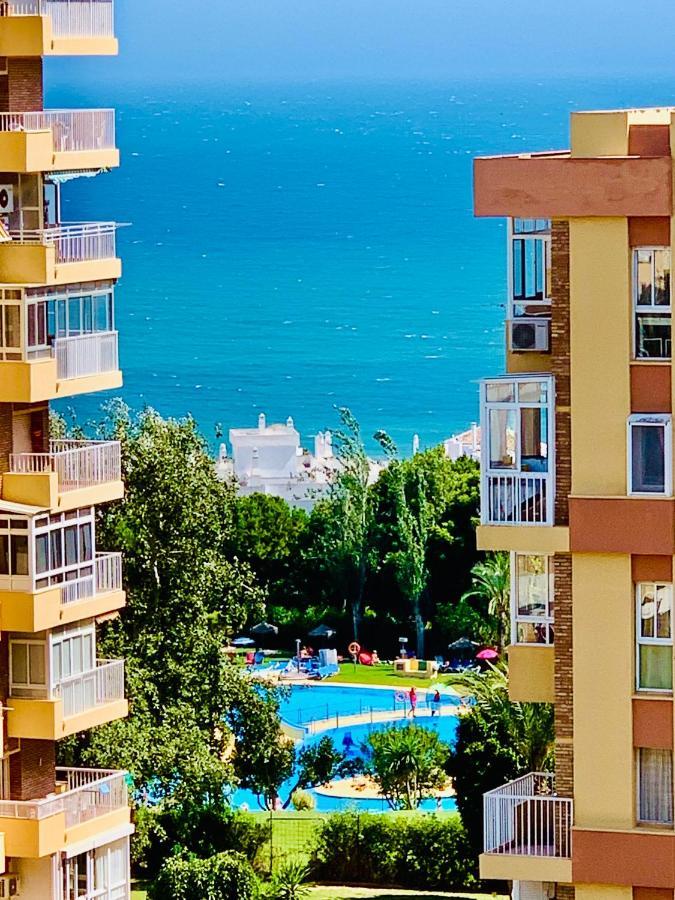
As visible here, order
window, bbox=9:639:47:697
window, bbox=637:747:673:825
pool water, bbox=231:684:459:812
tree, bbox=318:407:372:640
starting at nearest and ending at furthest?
window, bbox=637:747:673:825
window, bbox=9:639:47:697
pool water, bbox=231:684:459:812
tree, bbox=318:407:372:640

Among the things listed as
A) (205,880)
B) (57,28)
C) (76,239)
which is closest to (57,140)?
(76,239)

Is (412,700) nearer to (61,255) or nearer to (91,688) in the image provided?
(91,688)

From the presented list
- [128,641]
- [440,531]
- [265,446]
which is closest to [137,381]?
[265,446]

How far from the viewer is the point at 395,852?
3572 centimetres

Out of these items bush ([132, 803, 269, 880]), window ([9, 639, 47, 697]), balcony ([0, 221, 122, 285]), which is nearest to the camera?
balcony ([0, 221, 122, 285])

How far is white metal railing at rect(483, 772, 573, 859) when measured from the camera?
58.3ft

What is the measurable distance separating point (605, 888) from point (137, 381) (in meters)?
119

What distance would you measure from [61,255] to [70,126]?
3.63ft

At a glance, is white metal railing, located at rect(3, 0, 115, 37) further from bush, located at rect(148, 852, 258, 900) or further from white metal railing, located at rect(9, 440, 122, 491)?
bush, located at rect(148, 852, 258, 900)

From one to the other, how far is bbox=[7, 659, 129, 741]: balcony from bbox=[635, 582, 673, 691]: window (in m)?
→ 6.96

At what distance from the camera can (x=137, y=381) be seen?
136m

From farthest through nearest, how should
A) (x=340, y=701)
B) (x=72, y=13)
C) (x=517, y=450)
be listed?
(x=340, y=701)
(x=72, y=13)
(x=517, y=450)

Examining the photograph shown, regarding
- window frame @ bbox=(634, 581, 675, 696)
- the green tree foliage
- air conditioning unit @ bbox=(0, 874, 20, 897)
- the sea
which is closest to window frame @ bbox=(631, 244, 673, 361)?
window frame @ bbox=(634, 581, 675, 696)

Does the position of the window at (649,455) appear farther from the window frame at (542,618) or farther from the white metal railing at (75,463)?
the white metal railing at (75,463)
